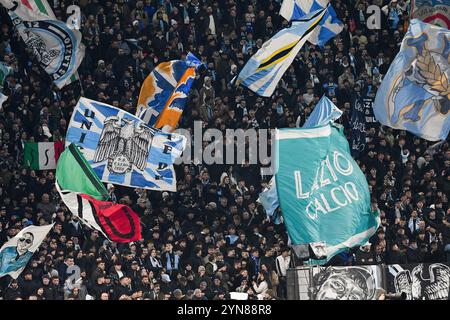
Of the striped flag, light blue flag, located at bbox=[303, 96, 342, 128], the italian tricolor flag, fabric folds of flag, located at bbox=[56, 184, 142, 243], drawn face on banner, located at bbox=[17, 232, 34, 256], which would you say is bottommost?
drawn face on banner, located at bbox=[17, 232, 34, 256]

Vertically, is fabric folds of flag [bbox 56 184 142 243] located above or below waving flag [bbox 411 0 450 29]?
below

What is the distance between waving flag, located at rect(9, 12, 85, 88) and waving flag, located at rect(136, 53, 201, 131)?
6.20ft

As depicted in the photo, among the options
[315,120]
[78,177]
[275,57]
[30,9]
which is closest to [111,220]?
[78,177]

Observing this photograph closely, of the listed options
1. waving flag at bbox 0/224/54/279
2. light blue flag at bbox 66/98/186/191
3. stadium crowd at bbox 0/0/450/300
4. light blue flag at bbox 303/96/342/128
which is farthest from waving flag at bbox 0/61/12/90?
light blue flag at bbox 303/96/342/128

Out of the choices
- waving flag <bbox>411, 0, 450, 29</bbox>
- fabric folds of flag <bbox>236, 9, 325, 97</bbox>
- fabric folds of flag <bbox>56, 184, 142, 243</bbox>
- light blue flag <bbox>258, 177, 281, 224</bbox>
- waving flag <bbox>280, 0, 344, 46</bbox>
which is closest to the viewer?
fabric folds of flag <bbox>56, 184, 142, 243</bbox>

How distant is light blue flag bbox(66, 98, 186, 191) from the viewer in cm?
1928

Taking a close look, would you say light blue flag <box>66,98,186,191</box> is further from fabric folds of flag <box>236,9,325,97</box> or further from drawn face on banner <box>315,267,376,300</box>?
drawn face on banner <box>315,267,376,300</box>

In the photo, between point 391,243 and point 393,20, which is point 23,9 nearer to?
point 393,20

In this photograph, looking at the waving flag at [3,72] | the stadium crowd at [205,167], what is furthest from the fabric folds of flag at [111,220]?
the waving flag at [3,72]

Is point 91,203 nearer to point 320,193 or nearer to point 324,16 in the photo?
point 320,193

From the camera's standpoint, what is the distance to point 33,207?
19906mm
